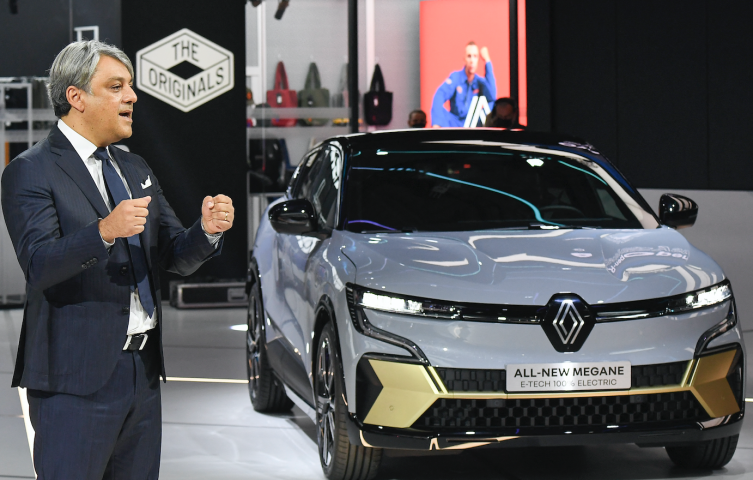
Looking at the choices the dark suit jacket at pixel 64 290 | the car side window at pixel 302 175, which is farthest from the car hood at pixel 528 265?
the dark suit jacket at pixel 64 290

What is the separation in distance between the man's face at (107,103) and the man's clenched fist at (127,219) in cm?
29

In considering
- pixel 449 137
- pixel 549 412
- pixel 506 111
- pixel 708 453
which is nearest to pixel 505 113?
pixel 506 111

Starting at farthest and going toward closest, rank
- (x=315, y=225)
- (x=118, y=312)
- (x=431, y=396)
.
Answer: (x=315, y=225)
(x=431, y=396)
(x=118, y=312)

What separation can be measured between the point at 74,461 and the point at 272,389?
11.8ft

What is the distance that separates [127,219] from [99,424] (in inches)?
23.4

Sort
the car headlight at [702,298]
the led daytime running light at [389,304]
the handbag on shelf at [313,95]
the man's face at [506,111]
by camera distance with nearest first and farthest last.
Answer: the led daytime running light at [389,304]
the car headlight at [702,298]
the man's face at [506,111]
the handbag on shelf at [313,95]

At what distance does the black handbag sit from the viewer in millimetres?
13508

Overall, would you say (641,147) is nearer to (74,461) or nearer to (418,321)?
(418,321)

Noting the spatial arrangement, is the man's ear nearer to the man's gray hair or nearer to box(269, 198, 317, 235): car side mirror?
the man's gray hair

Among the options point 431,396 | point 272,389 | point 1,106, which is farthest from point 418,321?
point 1,106

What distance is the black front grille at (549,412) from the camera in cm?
450

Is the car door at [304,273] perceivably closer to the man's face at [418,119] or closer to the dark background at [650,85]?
the man's face at [418,119]

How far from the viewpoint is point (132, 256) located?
3012 mm

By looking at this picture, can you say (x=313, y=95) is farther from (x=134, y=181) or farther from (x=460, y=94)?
(x=134, y=181)
